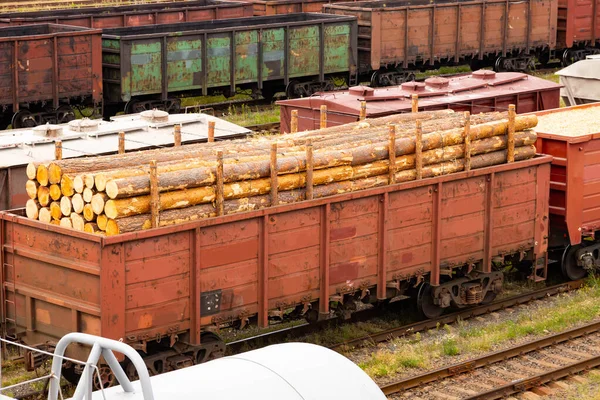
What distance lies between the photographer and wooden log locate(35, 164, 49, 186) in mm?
12305

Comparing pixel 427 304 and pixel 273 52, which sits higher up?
pixel 273 52

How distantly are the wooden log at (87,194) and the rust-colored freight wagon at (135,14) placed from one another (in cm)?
1924

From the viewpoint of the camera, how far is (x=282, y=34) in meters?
30.3

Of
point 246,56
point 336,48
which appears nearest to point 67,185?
point 246,56

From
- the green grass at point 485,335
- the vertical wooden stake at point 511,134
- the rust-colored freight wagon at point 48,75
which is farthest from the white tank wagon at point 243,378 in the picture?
the rust-colored freight wagon at point 48,75

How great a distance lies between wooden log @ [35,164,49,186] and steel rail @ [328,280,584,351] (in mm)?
4356

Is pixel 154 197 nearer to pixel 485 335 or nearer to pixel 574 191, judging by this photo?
pixel 485 335

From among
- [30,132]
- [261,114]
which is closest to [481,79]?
[261,114]

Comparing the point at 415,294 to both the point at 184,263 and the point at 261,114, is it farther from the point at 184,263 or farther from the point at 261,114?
the point at 261,114

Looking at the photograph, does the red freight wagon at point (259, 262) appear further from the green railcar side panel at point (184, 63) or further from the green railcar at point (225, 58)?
the green railcar side panel at point (184, 63)

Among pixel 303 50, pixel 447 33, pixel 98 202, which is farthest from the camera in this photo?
pixel 447 33

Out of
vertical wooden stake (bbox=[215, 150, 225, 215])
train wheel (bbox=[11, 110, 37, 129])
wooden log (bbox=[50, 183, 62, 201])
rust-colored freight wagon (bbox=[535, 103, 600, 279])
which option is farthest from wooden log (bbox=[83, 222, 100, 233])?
train wheel (bbox=[11, 110, 37, 129])

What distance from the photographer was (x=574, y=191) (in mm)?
16562

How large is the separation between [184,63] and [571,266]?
45.2 feet
